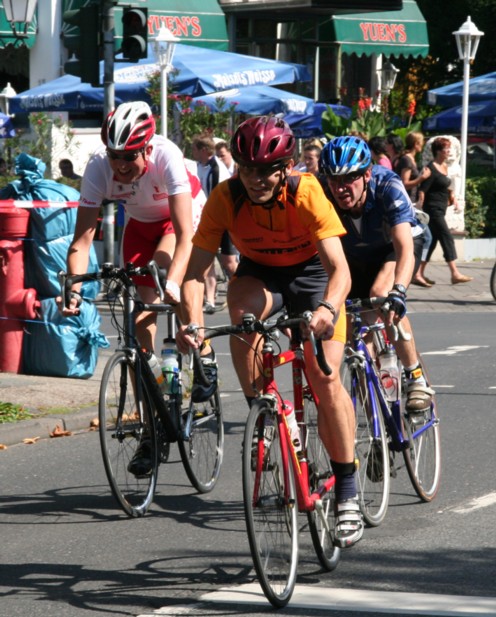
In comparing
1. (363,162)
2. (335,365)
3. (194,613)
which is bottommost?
(194,613)

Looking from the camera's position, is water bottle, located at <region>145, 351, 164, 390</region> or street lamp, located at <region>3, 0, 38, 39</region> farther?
street lamp, located at <region>3, 0, 38, 39</region>

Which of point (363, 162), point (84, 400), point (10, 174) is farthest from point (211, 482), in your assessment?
point (10, 174)

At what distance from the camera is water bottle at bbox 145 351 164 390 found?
22.0 feet

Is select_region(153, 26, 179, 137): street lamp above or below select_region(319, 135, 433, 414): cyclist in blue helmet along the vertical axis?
Result: below

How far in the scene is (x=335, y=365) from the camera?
5.56 m

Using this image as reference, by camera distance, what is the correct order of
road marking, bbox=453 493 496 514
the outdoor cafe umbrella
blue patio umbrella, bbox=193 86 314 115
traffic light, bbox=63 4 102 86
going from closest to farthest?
road marking, bbox=453 493 496 514
traffic light, bbox=63 4 102 86
the outdoor cafe umbrella
blue patio umbrella, bbox=193 86 314 115

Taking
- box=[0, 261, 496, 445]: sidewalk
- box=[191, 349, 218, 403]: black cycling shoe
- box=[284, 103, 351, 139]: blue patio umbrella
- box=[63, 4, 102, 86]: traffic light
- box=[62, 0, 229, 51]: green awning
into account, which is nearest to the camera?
box=[191, 349, 218, 403]: black cycling shoe

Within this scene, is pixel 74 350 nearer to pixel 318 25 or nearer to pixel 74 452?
pixel 74 452

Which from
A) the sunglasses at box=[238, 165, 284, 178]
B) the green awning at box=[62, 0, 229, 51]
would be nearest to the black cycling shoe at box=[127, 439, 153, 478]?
the sunglasses at box=[238, 165, 284, 178]

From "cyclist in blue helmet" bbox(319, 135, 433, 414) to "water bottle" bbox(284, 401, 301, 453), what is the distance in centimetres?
127

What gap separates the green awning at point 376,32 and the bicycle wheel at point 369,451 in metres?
25.4

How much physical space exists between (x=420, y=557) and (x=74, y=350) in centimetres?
516

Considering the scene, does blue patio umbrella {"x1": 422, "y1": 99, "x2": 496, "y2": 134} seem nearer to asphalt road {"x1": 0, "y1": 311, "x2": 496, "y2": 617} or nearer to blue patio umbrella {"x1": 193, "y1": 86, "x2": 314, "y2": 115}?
blue patio umbrella {"x1": 193, "y1": 86, "x2": 314, "y2": 115}

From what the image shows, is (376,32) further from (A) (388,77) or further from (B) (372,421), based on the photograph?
A: (B) (372,421)
